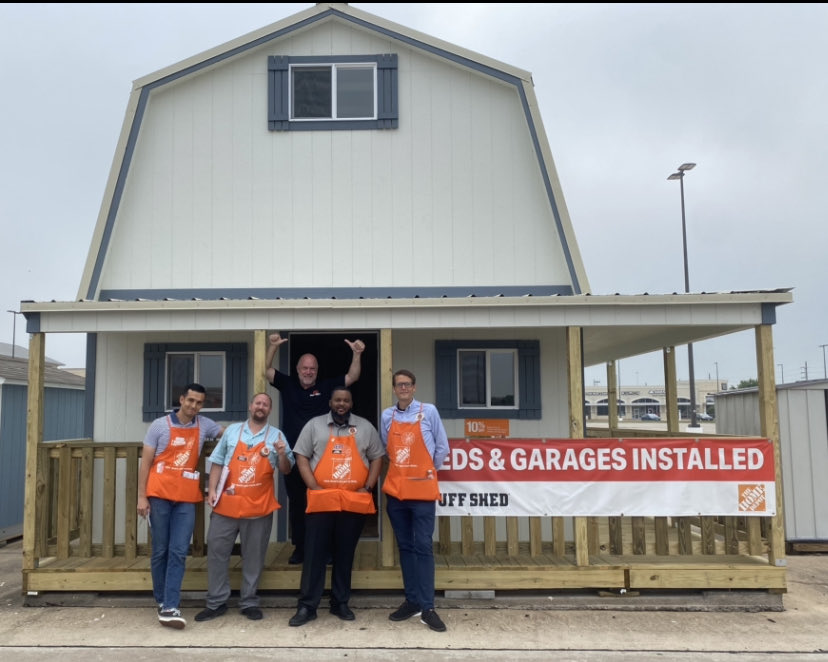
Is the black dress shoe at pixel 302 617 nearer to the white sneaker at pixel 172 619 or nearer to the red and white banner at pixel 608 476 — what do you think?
the white sneaker at pixel 172 619

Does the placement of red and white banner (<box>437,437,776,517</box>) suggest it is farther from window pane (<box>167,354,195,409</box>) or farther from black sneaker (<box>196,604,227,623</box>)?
window pane (<box>167,354,195,409</box>)

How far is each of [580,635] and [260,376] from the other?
3389 millimetres

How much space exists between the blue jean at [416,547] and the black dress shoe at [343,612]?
0.48 m

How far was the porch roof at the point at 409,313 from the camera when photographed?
609 centimetres

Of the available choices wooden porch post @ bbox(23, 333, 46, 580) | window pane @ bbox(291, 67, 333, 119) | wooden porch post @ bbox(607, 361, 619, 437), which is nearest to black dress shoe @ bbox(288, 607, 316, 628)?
wooden porch post @ bbox(23, 333, 46, 580)

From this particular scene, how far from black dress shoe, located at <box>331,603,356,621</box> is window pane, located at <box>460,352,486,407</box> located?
2.84 meters

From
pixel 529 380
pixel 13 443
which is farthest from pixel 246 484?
pixel 13 443

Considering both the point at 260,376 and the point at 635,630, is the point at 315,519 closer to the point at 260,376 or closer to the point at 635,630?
the point at 260,376

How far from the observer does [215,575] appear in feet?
17.8

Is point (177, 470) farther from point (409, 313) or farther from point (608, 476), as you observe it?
point (608, 476)

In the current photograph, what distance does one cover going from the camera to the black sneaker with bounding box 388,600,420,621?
5.38 metres

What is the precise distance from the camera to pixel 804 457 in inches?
342

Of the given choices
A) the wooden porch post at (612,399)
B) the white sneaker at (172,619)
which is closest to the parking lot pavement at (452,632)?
the white sneaker at (172,619)

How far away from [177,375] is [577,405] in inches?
180
